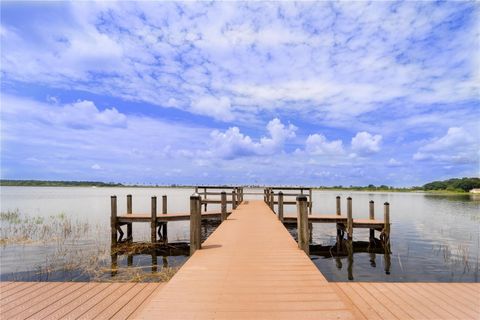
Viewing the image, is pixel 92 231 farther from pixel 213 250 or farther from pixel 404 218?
pixel 404 218

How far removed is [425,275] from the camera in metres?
12.1

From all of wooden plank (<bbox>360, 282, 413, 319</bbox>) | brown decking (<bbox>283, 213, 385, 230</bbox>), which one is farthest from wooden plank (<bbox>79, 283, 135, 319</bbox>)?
brown decking (<bbox>283, 213, 385, 230</bbox>)

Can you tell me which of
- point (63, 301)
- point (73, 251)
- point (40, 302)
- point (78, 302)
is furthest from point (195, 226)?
point (73, 251)

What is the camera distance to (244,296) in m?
4.62

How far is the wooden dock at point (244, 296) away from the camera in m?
4.20

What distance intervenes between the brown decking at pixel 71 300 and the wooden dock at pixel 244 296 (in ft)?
0.05

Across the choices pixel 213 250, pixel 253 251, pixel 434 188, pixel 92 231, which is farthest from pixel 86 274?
pixel 434 188

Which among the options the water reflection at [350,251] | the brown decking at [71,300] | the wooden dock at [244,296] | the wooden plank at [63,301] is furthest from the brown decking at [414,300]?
the water reflection at [350,251]

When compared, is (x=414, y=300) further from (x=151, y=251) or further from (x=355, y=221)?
(x=151, y=251)

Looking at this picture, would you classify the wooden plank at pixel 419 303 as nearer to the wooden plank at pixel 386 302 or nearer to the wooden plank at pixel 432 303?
the wooden plank at pixel 432 303

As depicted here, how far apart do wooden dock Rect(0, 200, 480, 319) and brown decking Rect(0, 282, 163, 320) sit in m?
0.02

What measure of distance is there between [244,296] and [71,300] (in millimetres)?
3424

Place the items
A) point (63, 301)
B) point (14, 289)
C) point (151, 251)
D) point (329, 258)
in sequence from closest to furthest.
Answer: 1. point (63, 301)
2. point (14, 289)
3. point (329, 258)
4. point (151, 251)

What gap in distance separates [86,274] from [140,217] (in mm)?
6270
